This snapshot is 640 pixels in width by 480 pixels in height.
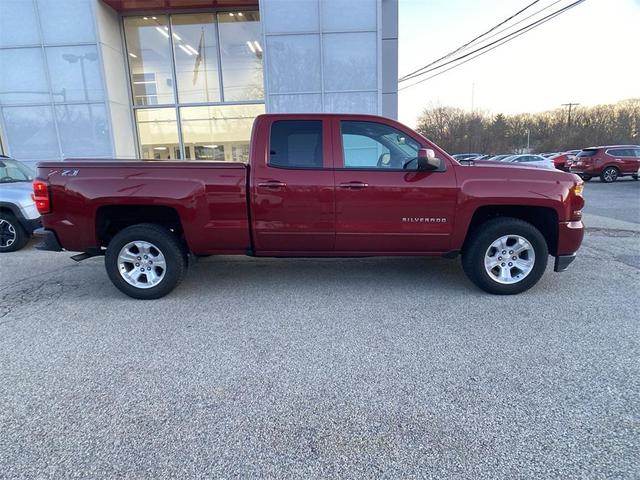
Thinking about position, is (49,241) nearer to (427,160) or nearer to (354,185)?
(354,185)

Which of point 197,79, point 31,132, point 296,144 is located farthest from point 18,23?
point 296,144

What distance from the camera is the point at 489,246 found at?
165 inches

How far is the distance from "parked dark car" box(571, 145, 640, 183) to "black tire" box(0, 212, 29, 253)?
23.0 m

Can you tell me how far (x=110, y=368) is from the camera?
2.97 meters

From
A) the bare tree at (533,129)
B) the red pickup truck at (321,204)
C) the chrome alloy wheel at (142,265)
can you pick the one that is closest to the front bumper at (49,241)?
the red pickup truck at (321,204)

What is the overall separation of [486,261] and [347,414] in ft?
8.57

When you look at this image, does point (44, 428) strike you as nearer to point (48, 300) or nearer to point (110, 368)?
point (110, 368)

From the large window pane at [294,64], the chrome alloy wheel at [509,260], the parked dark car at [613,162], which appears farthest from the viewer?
the parked dark car at [613,162]

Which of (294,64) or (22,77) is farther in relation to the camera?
(22,77)

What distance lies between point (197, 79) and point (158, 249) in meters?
11.1

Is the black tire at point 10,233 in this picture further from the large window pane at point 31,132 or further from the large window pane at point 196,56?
the large window pane at point 196,56

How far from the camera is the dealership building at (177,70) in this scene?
11477 mm

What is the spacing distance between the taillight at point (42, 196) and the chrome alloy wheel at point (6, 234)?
11.3 feet

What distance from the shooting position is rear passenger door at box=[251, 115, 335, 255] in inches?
164
